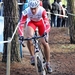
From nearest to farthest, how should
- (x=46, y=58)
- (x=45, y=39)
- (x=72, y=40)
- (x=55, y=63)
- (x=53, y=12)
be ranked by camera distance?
(x=45, y=39), (x=46, y=58), (x=55, y=63), (x=72, y=40), (x=53, y=12)

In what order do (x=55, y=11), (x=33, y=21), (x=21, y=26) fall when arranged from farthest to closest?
(x=55, y=11)
(x=33, y=21)
(x=21, y=26)

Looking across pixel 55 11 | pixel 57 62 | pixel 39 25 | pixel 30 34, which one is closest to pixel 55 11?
pixel 55 11

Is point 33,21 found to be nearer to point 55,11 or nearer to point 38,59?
point 38,59

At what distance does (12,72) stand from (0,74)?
0.39m

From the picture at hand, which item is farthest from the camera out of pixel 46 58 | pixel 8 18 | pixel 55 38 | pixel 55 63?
pixel 55 38

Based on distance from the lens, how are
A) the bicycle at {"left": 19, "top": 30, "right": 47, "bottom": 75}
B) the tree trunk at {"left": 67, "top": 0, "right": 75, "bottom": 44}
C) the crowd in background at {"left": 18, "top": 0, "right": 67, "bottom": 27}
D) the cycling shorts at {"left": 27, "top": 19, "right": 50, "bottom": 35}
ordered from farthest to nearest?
the crowd in background at {"left": 18, "top": 0, "right": 67, "bottom": 27} < the tree trunk at {"left": 67, "top": 0, "right": 75, "bottom": 44} < the cycling shorts at {"left": 27, "top": 19, "right": 50, "bottom": 35} < the bicycle at {"left": 19, "top": 30, "right": 47, "bottom": 75}

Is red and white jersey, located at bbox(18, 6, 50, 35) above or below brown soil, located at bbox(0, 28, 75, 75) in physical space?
above

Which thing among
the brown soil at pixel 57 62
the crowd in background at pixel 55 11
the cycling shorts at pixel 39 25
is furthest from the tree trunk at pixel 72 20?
the cycling shorts at pixel 39 25

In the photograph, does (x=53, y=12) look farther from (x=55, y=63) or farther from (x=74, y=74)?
(x=74, y=74)

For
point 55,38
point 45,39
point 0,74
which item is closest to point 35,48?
point 45,39

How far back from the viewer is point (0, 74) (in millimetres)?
7812

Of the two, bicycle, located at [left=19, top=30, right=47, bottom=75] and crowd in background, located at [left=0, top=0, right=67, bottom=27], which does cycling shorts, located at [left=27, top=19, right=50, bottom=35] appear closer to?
bicycle, located at [left=19, top=30, right=47, bottom=75]

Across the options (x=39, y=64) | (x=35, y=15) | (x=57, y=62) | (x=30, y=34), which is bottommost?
(x=57, y=62)

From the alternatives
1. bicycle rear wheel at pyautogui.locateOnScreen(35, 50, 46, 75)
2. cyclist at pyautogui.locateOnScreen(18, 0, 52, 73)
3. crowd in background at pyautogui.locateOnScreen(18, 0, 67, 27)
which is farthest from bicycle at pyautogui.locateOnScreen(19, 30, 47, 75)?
crowd in background at pyautogui.locateOnScreen(18, 0, 67, 27)
